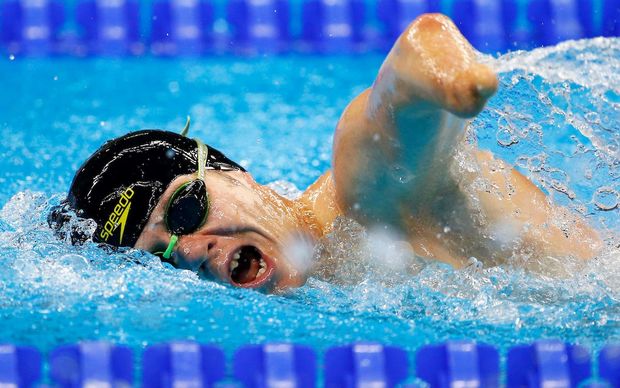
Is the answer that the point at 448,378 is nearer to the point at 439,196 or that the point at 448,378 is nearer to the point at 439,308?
the point at 439,308

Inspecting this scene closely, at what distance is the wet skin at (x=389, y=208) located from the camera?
6.21ft

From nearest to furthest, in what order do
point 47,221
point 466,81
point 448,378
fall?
point 466,81
point 448,378
point 47,221

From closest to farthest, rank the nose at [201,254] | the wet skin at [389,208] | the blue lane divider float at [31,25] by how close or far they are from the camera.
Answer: the wet skin at [389,208] → the nose at [201,254] → the blue lane divider float at [31,25]

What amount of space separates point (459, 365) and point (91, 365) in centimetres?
88

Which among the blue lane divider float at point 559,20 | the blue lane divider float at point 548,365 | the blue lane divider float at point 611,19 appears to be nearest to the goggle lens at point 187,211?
the blue lane divider float at point 548,365

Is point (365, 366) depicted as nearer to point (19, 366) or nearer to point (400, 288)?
point (400, 288)

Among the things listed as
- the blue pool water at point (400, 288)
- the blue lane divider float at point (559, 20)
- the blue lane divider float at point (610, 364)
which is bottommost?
the blue lane divider float at point (610, 364)

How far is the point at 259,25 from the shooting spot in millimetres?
4211

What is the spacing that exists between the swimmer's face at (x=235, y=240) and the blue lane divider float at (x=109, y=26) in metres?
2.23

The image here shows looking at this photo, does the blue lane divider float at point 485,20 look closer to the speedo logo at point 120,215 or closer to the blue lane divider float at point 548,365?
the blue lane divider float at point 548,365

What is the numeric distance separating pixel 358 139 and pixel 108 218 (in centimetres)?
63

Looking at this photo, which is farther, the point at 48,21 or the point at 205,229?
the point at 48,21

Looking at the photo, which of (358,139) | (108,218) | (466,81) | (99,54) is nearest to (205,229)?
(108,218)

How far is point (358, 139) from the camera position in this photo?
1927 millimetres
